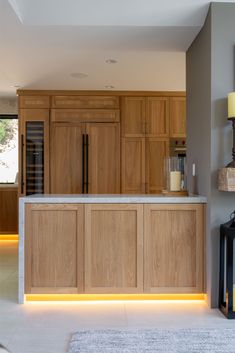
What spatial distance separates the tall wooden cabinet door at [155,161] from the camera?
5.64 m

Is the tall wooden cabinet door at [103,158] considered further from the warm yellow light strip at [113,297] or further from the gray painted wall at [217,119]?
the gray painted wall at [217,119]

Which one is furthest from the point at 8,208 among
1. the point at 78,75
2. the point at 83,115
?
the point at 78,75

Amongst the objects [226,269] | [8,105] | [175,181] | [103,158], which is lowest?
[226,269]

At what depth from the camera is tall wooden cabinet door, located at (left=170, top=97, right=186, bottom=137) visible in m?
5.68

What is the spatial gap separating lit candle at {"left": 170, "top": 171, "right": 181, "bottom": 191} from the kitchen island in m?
0.33

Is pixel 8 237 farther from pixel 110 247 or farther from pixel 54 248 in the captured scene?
pixel 110 247

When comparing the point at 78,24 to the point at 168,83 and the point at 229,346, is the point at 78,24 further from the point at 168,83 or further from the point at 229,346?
the point at 229,346

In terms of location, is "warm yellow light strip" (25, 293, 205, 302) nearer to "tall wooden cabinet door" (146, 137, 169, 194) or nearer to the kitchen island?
the kitchen island

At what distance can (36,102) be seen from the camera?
5645mm

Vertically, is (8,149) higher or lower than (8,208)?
higher

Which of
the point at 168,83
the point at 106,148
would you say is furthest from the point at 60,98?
the point at 168,83

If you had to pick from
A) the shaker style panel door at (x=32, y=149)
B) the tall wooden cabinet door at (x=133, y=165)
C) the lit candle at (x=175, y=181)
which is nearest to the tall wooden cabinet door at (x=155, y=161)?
the tall wooden cabinet door at (x=133, y=165)

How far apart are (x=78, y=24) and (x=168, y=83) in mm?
2308

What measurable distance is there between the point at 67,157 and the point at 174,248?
116 inches
